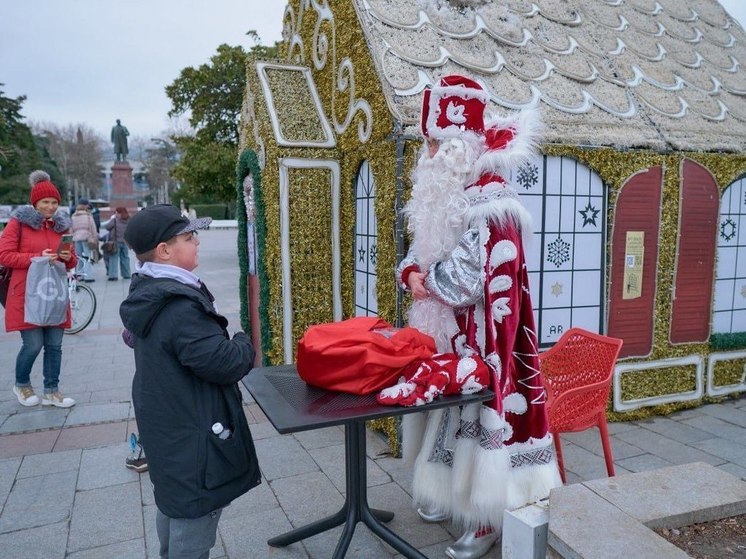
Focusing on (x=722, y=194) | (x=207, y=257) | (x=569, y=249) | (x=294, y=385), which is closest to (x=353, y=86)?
(x=569, y=249)

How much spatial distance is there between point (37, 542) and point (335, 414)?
2013 millimetres

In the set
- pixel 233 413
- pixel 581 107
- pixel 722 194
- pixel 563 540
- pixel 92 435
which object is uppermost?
pixel 581 107

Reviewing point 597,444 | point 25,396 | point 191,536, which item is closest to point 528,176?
point 597,444

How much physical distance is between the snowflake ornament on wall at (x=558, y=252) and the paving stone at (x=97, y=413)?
11.8 ft

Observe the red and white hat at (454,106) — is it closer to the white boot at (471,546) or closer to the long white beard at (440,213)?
the long white beard at (440,213)

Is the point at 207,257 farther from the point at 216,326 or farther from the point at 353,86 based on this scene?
the point at 216,326

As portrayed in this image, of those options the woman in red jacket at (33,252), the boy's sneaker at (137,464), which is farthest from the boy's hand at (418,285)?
the woman in red jacket at (33,252)

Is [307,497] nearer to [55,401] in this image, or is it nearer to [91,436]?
[91,436]

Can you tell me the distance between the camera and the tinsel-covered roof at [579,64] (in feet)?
12.6

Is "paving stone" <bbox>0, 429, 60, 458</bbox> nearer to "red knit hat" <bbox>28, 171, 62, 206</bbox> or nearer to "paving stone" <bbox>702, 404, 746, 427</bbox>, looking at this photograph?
"red knit hat" <bbox>28, 171, 62, 206</bbox>

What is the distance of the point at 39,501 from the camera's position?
329cm

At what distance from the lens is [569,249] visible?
13.5ft

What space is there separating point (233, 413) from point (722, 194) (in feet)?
13.9

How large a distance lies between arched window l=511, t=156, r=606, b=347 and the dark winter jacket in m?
2.57
